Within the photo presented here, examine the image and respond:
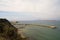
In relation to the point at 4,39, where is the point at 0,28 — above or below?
above

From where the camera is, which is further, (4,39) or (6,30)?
(6,30)

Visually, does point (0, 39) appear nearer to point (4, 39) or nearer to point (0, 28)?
point (4, 39)

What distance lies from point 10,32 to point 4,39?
371 centimetres

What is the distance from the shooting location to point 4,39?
17.4 metres

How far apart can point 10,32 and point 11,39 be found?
178 cm

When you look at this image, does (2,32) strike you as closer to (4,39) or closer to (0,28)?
(0,28)

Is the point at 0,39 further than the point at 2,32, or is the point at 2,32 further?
the point at 2,32

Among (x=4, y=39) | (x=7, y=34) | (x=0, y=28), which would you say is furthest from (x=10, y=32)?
(x=4, y=39)

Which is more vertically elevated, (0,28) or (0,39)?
(0,28)

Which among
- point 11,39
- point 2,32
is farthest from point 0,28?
point 11,39

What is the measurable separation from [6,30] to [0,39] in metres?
4.25

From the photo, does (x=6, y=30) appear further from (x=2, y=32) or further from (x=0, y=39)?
(x=0, y=39)

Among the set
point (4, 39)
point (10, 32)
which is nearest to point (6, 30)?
point (10, 32)

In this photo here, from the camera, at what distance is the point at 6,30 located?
830 inches
